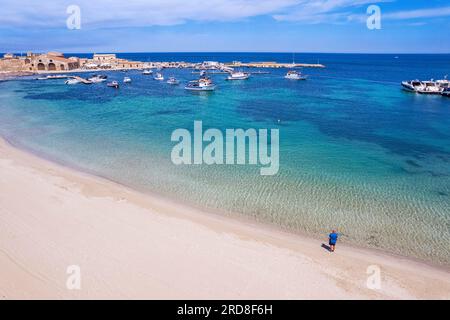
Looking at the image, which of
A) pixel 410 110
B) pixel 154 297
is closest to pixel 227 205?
pixel 154 297

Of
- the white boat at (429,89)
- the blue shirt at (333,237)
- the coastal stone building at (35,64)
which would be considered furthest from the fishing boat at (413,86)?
the coastal stone building at (35,64)

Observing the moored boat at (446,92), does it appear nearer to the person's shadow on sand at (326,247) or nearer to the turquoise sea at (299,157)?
the turquoise sea at (299,157)

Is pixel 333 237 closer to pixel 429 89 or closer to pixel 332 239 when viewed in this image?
pixel 332 239

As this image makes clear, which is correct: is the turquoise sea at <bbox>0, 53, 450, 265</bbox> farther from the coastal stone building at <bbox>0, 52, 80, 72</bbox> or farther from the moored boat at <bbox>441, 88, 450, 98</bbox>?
the coastal stone building at <bbox>0, 52, 80, 72</bbox>

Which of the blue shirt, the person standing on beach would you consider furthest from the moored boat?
the blue shirt

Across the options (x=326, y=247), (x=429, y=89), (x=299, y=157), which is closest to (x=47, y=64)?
(x=299, y=157)
